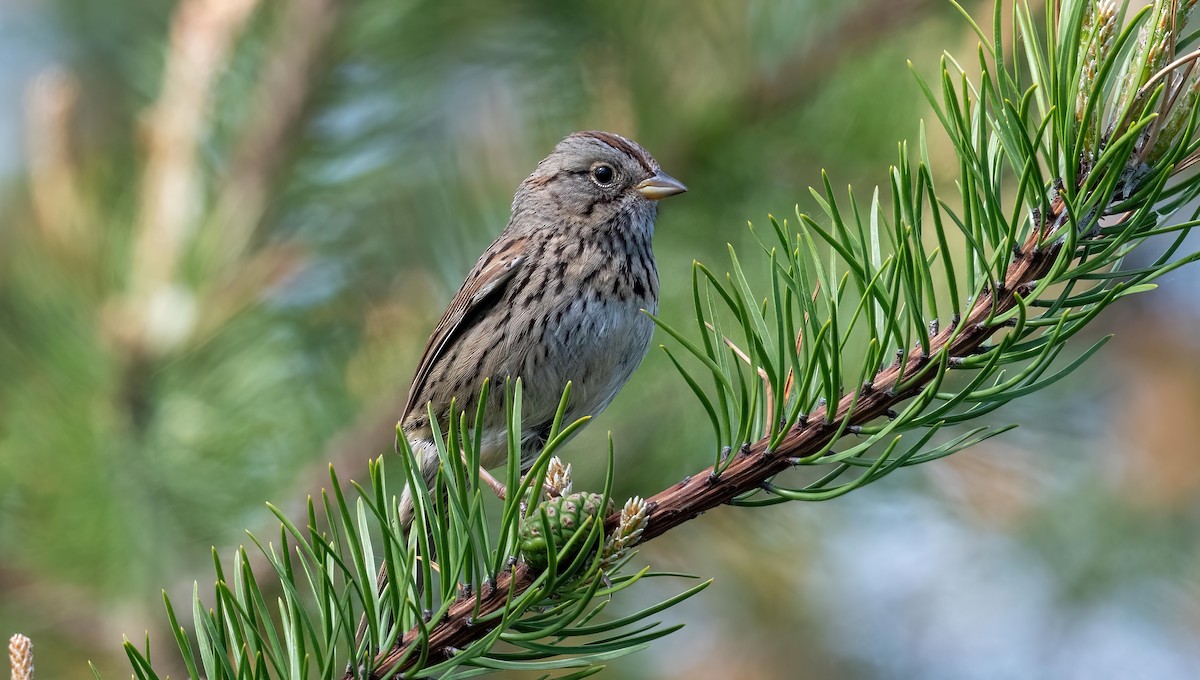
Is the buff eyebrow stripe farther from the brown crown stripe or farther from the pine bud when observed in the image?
the pine bud

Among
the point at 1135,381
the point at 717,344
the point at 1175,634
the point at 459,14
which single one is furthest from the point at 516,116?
the point at 1175,634

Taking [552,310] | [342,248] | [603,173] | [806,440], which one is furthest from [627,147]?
[806,440]

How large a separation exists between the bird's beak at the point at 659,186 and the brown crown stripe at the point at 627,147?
0.03 metres

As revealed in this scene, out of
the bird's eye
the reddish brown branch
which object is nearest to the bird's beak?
the bird's eye

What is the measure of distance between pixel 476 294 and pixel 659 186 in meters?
0.55

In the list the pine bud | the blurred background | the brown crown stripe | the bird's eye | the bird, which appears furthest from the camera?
the bird's eye

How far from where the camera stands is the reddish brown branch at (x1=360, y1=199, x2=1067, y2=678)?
1.39m

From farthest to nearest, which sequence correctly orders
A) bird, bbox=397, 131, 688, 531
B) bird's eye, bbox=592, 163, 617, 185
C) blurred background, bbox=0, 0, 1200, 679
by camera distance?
bird's eye, bbox=592, 163, 617, 185 → bird, bbox=397, 131, 688, 531 → blurred background, bbox=0, 0, 1200, 679

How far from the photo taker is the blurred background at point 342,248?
8.04ft

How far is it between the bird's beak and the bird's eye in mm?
282

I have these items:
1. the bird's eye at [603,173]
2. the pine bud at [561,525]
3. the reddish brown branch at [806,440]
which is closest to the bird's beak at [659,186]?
the bird's eye at [603,173]

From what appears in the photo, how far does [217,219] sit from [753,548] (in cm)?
164

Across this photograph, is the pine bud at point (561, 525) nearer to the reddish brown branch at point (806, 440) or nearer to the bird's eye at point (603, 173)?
the reddish brown branch at point (806, 440)

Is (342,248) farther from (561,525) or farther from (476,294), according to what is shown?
(561,525)
